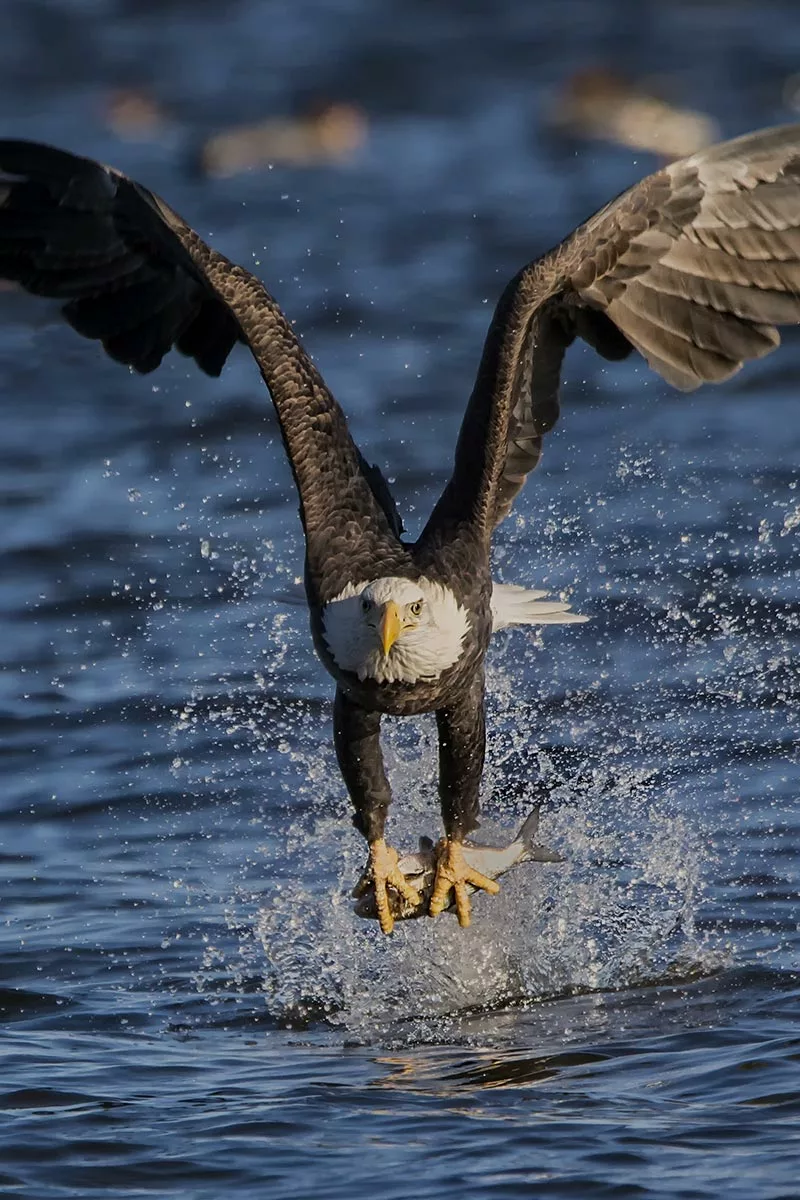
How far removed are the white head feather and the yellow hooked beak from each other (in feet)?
0.10

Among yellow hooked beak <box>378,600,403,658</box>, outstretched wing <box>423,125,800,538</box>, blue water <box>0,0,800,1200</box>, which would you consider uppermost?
outstretched wing <box>423,125,800,538</box>

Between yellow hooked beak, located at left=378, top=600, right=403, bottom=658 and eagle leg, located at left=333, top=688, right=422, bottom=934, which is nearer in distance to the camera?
yellow hooked beak, located at left=378, top=600, right=403, bottom=658

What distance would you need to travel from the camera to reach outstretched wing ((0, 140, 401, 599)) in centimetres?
622

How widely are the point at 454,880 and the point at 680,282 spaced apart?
169 cm

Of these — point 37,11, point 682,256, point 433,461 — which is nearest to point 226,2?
point 37,11

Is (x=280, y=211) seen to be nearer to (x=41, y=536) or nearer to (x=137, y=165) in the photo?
(x=137, y=165)

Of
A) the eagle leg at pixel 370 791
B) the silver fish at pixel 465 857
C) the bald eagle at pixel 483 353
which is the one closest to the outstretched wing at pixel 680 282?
the bald eagle at pixel 483 353

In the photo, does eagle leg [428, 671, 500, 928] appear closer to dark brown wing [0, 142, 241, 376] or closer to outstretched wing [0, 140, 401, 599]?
outstretched wing [0, 140, 401, 599]

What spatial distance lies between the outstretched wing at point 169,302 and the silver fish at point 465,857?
0.82 meters

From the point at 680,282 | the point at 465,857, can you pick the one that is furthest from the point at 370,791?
the point at 680,282

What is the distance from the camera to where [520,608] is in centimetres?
664

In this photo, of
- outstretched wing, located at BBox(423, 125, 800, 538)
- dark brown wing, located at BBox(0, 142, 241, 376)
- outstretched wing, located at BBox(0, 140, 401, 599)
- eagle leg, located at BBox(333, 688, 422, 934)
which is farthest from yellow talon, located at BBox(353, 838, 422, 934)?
dark brown wing, located at BBox(0, 142, 241, 376)

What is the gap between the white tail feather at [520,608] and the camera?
260 inches

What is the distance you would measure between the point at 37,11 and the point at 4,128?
7.91 feet
